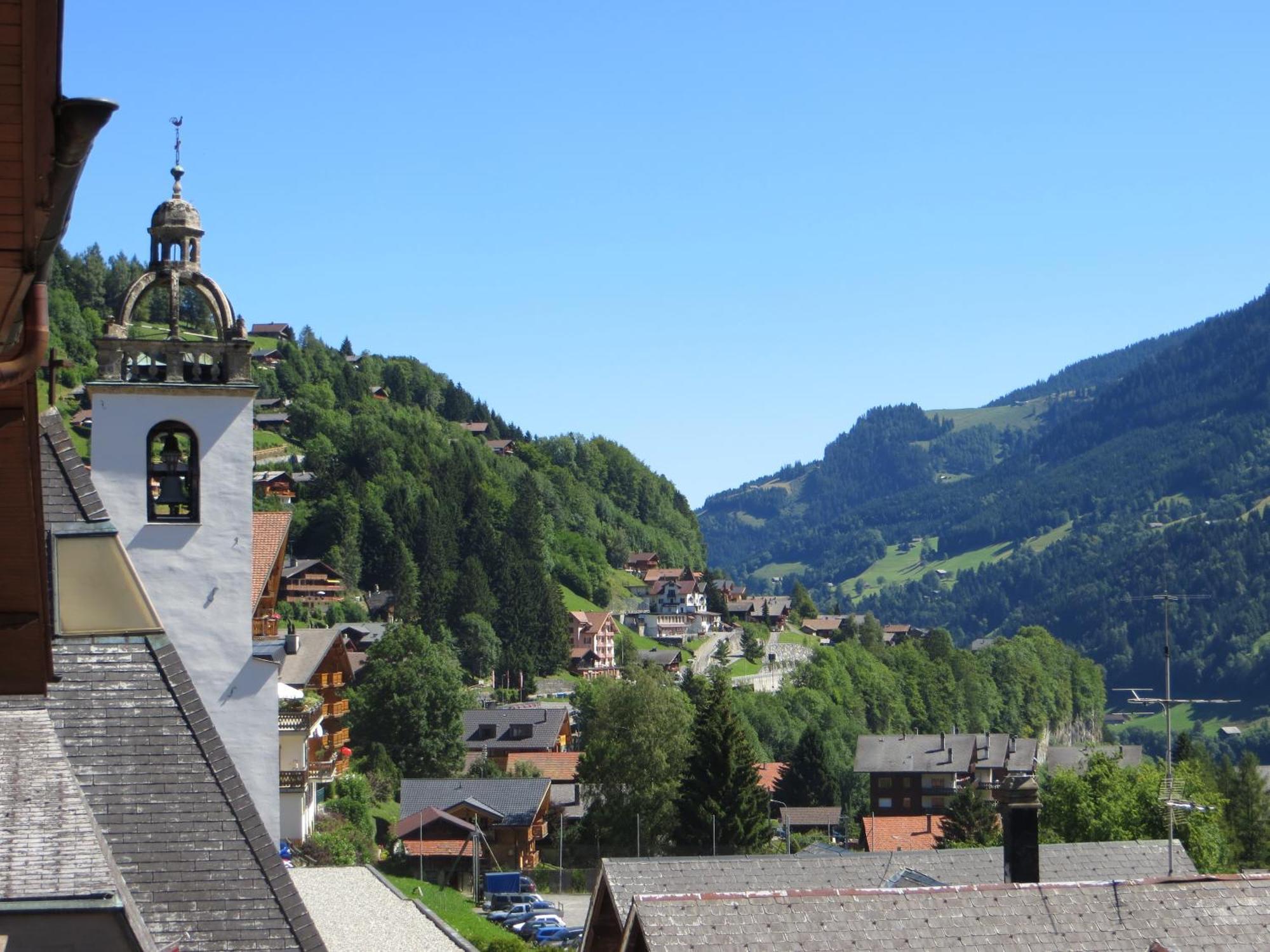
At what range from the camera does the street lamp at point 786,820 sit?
65000mm

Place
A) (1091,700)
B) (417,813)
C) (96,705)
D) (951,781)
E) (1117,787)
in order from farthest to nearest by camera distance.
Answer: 1. (1091,700)
2. (951,781)
3. (417,813)
4. (1117,787)
5. (96,705)

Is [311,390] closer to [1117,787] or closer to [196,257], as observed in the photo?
[1117,787]

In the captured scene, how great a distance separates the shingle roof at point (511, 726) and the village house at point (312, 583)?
25.3 meters

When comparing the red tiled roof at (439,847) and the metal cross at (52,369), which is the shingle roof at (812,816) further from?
the metal cross at (52,369)

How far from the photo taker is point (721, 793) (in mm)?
62438

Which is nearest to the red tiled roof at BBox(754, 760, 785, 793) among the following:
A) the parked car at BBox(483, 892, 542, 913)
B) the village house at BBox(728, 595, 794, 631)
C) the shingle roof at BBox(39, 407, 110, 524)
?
the parked car at BBox(483, 892, 542, 913)

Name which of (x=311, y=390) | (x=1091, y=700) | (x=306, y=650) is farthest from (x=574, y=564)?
(x=306, y=650)

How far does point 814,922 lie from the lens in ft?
48.9

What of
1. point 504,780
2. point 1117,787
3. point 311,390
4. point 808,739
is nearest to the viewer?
point 1117,787

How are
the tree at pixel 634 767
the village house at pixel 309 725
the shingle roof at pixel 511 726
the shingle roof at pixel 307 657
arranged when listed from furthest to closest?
the shingle roof at pixel 511 726
the tree at pixel 634 767
the shingle roof at pixel 307 657
the village house at pixel 309 725

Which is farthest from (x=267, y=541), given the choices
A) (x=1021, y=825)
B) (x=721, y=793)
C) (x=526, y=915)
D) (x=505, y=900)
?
(x=721, y=793)

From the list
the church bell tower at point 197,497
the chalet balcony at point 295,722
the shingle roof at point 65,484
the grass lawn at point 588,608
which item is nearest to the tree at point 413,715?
the chalet balcony at point 295,722

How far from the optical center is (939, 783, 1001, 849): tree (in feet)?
222

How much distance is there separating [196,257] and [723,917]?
9755mm
